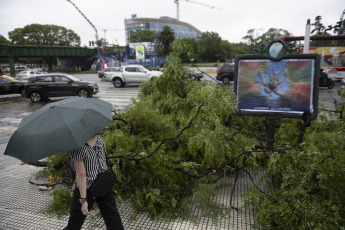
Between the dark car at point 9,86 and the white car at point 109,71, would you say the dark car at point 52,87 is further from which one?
the white car at point 109,71

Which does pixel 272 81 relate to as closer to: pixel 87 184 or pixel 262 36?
pixel 87 184

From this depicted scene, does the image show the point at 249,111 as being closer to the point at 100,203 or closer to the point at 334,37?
the point at 100,203

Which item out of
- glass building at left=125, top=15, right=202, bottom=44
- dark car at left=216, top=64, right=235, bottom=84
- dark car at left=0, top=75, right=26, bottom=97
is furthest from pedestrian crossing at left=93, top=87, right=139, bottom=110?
glass building at left=125, top=15, right=202, bottom=44

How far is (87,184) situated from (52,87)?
1341cm

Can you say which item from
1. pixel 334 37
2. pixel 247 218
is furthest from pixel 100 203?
pixel 334 37

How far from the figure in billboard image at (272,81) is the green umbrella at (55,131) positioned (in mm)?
3044

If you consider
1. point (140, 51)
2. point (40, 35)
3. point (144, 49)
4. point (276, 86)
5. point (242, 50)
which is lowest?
point (276, 86)

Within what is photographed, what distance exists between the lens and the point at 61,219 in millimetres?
3189

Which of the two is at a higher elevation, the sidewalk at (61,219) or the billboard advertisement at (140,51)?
the billboard advertisement at (140,51)

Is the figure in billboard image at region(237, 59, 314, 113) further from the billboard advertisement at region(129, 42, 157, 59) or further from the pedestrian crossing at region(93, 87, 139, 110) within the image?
the billboard advertisement at region(129, 42, 157, 59)

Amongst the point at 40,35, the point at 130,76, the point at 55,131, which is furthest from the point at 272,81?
the point at 40,35

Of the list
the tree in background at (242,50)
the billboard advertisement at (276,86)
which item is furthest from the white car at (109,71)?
the tree in background at (242,50)

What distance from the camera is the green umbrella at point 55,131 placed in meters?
2.07

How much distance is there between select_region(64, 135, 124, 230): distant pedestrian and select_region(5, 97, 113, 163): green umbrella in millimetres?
227
